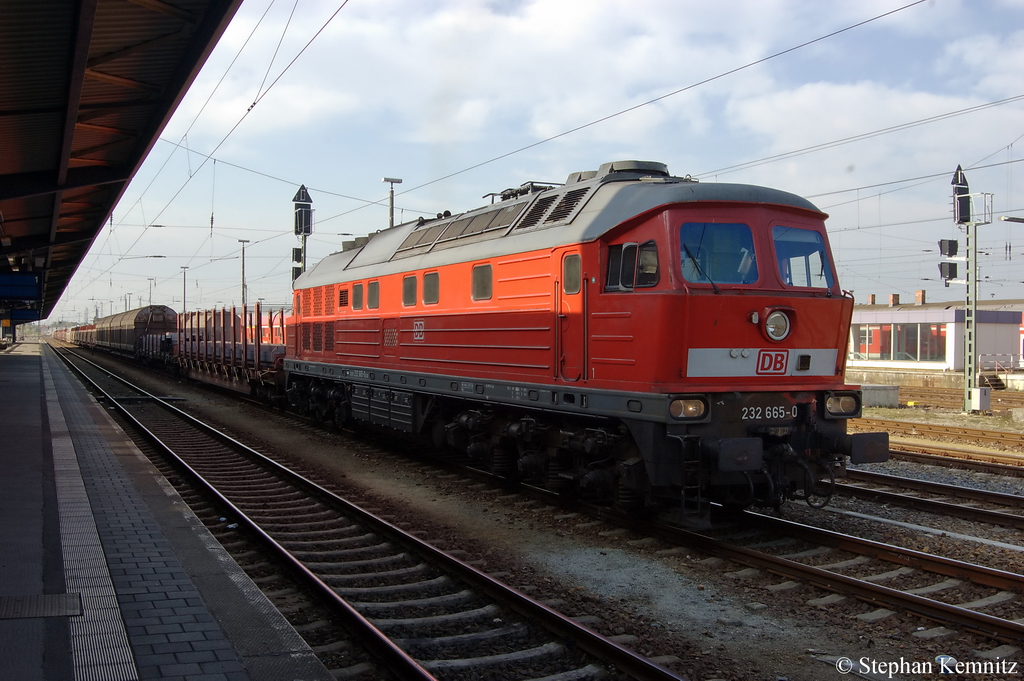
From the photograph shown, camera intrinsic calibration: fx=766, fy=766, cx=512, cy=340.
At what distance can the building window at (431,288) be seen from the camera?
12.2 m

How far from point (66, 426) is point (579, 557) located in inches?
530

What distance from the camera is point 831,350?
349 inches

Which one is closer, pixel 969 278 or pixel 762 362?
pixel 762 362

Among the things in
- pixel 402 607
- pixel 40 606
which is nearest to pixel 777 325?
pixel 402 607

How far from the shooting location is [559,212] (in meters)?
9.66

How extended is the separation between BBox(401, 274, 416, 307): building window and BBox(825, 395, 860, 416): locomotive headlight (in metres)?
6.90

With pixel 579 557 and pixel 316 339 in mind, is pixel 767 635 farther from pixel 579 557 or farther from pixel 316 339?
pixel 316 339

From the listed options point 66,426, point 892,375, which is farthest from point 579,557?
point 892,375

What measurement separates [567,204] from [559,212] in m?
0.14

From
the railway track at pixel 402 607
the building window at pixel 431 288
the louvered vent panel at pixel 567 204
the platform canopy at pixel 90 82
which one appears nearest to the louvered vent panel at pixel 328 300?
the platform canopy at pixel 90 82

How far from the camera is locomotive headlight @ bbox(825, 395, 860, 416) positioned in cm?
863

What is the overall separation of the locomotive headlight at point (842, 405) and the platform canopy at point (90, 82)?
25.9ft

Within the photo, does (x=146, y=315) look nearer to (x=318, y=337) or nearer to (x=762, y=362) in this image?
(x=318, y=337)

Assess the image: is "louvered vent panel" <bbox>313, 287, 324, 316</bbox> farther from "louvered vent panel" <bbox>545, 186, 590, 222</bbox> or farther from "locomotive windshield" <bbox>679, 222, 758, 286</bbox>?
"locomotive windshield" <bbox>679, 222, 758, 286</bbox>
